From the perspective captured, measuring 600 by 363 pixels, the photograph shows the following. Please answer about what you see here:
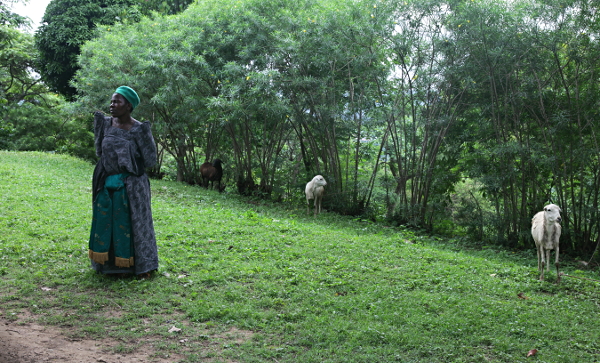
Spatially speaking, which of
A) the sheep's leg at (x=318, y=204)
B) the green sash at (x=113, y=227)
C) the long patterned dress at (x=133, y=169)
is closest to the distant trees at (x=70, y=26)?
the sheep's leg at (x=318, y=204)

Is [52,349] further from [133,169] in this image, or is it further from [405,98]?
[405,98]

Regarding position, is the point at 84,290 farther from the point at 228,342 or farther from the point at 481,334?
the point at 481,334

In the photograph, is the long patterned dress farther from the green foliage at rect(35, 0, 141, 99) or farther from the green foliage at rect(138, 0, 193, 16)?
the green foliage at rect(138, 0, 193, 16)

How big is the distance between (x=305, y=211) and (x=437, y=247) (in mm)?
3620

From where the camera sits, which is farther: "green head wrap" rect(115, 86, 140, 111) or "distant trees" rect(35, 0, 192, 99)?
"distant trees" rect(35, 0, 192, 99)

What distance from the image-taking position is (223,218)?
8.63m

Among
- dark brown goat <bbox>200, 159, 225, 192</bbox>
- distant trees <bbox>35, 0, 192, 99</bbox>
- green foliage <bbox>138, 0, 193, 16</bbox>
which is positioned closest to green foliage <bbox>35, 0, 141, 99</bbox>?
distant trees <bbox>35, 0, 192, 99</bbox>

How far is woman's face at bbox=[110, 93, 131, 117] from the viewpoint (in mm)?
4957

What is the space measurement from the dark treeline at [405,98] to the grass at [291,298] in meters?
1.97

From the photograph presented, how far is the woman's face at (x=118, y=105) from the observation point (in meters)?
4.96

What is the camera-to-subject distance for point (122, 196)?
16.3 feet

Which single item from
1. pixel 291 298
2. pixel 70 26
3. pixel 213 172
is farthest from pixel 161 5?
pixel 291 298

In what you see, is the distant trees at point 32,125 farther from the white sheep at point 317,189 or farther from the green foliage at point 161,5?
the white sheep at point 317,189

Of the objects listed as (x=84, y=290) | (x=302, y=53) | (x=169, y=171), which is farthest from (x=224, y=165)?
(x=84, y=290)
